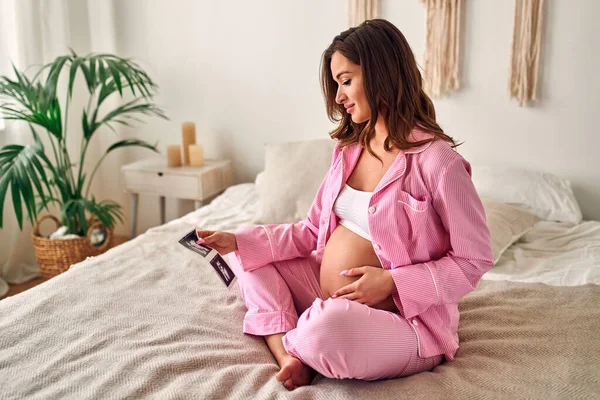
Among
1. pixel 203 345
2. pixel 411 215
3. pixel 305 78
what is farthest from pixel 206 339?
pixel 305 78

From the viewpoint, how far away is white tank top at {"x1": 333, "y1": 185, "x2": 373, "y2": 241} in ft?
4.49

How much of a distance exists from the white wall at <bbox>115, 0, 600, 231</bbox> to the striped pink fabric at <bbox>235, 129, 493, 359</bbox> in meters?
1.44

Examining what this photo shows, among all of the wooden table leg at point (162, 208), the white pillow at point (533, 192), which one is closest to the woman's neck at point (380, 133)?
the white pillow at point (533, 192)

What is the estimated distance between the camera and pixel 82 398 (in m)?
1.08

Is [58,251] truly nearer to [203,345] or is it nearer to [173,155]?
[173,155]

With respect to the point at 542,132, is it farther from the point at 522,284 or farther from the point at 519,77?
the point at 522,284

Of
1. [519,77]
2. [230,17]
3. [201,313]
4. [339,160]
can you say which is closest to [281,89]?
[230,17]

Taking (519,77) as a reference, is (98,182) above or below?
below

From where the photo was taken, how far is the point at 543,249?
6.81ft

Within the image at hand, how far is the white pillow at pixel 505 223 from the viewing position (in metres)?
2.00

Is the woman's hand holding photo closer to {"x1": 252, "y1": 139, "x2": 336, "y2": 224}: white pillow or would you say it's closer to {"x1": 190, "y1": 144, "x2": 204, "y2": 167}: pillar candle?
{"x1": 252, "y1": 139, "x2": 336, "y2": 224}: white pillow

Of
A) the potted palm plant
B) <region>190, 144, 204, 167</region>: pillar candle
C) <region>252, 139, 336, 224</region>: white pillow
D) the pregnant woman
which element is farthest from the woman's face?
<region>190, 144, 204, 167</region>: pillar candle

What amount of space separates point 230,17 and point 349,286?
2134 millimetres

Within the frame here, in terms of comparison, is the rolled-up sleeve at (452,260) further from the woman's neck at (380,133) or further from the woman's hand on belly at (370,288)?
the woman's neck at (380,133)
